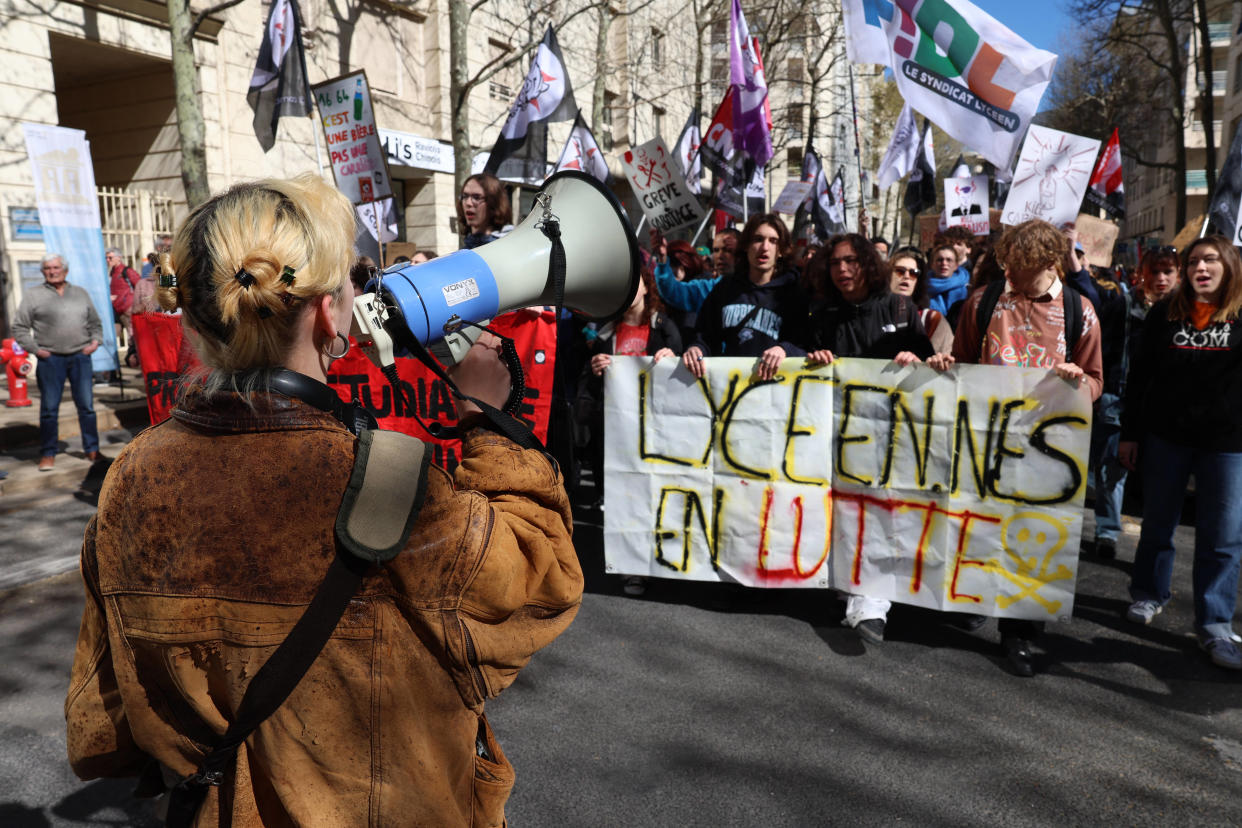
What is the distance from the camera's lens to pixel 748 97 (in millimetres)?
7949

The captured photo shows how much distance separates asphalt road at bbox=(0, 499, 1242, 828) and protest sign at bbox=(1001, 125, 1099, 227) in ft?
12.3

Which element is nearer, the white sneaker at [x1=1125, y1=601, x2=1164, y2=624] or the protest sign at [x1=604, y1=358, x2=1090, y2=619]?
the protest sign at [x1=604, y1=358, x2=1090, y2=619]

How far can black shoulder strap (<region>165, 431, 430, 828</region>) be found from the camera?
902 millimetres

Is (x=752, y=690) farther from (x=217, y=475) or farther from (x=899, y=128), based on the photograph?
(x=899, y=128)

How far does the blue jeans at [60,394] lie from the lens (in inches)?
253

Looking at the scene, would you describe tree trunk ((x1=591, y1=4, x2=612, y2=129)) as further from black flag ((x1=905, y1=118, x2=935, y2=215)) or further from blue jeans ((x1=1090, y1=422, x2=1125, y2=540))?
blue jeans ((x1=1090, y1=422, x2=1125, y2=540))

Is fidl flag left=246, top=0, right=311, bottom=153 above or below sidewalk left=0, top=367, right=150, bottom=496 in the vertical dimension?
above

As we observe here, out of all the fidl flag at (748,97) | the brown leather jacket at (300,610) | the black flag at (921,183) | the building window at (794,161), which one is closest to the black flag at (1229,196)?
the fidl flag at (748,97)

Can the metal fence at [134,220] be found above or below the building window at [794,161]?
below

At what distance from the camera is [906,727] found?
2863mm

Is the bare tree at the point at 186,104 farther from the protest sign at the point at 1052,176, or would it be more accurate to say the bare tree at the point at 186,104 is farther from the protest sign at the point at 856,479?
the protest sign at the point at 1052,176

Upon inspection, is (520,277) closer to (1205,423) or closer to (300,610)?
(300,610)

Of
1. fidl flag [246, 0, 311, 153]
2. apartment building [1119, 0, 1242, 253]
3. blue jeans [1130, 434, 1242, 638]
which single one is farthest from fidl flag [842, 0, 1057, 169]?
apartment building [1119, 0, 1242, 253]

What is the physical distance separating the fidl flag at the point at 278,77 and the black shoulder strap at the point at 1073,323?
6.86 metres
